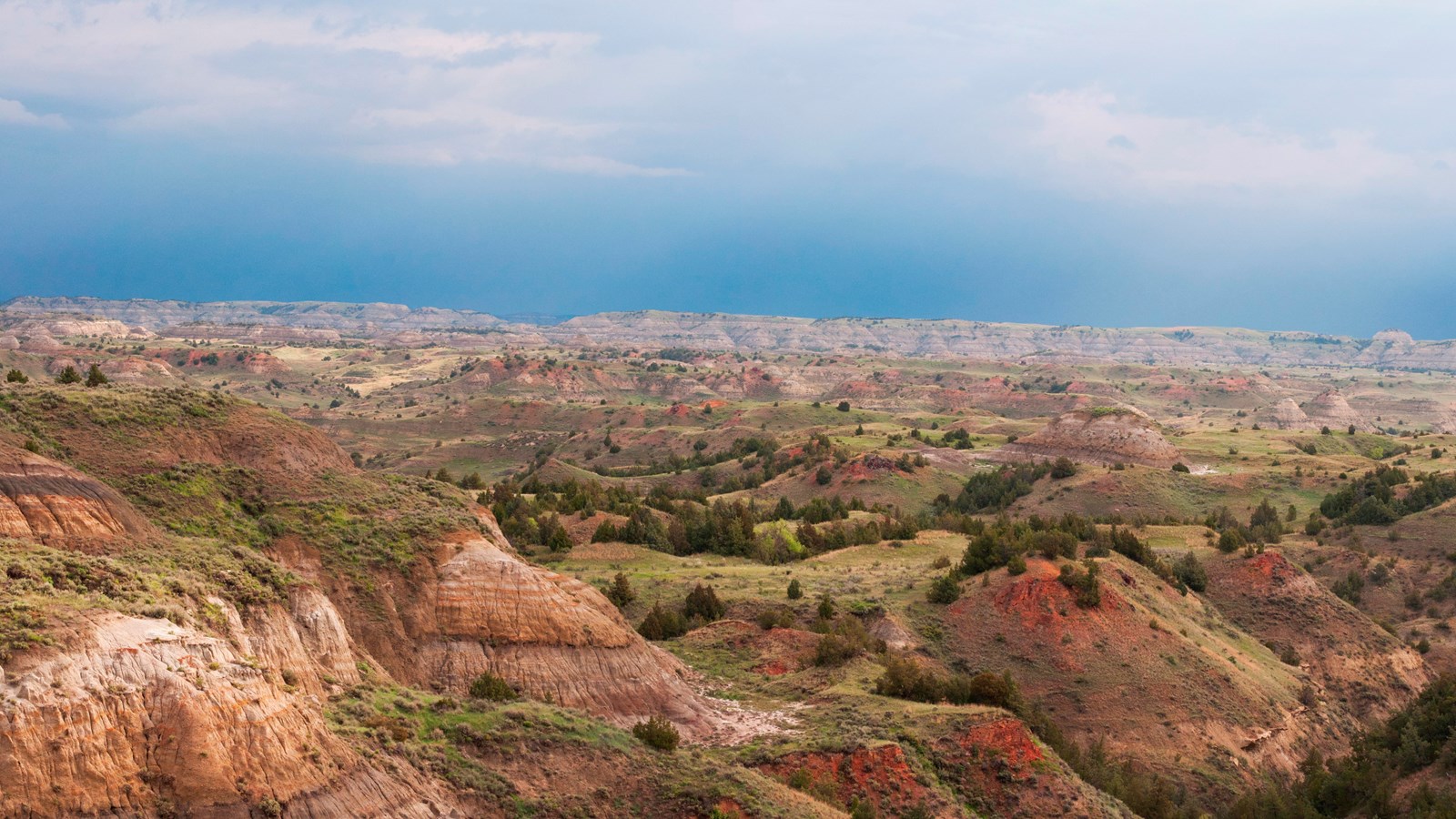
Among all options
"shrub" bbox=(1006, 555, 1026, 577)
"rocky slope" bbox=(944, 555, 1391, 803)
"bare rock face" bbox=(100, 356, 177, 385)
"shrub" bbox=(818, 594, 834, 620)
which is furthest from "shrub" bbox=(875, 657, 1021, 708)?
"bare rock face" bbox=(100, 356, 177, 385)

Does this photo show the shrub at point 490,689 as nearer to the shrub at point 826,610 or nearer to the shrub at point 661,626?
the shrub at point 661,626

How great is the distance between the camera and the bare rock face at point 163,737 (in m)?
15.7

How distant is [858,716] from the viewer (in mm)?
32156

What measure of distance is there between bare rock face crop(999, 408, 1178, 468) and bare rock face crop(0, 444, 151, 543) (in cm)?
9405

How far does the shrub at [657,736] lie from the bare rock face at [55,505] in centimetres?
1250

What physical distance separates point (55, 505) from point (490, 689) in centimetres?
1102

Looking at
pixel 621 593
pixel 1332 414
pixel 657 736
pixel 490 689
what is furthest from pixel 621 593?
pixel 1332 414

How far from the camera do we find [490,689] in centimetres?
2775

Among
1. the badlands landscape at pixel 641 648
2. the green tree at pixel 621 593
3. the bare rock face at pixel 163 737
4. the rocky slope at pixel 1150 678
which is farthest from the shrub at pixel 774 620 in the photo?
the bare rock face at pixel 163 737

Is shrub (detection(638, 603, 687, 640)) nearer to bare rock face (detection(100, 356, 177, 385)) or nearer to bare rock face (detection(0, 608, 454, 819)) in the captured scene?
bare rock face (detection(0, 608, 454, 819))

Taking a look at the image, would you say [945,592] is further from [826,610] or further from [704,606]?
[704,606]

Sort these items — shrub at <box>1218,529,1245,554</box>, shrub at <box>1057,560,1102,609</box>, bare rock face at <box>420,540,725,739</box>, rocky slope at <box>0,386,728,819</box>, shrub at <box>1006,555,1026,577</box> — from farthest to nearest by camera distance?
shrub at <box>1218,529,1245,554</box>
shrub at <box>1006,555,1026,577</box>
shrub at <box>1057,560,1102,609</box>
bare rock face at <box>420,540,725,739</box>
rocky slope at <box>0,386,728,819</box>

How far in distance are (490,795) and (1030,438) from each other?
10032 cm

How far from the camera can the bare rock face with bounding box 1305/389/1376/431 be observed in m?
171
